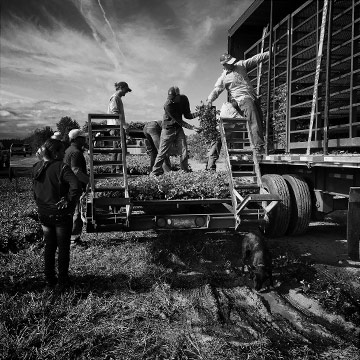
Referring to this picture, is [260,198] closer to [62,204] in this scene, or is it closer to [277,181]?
[277,181]

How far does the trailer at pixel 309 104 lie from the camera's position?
450 centimetres

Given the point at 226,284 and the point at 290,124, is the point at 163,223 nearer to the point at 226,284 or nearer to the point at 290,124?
the point at 226,284

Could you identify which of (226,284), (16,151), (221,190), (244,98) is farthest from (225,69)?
(16,151)

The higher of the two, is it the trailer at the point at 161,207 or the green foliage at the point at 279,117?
the green foliage at the point at 279,117

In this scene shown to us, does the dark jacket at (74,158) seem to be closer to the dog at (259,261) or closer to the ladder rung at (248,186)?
the ladder rung at (248,186)

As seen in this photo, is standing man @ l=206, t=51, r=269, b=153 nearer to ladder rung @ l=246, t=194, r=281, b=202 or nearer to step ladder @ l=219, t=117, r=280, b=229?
step ladder @ l=219, t=117, r=280, b=229

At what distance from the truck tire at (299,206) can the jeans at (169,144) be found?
2.07 meters

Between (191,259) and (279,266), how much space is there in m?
1.20

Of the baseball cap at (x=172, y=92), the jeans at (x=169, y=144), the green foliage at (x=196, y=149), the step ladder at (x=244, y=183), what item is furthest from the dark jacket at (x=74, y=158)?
the green foliage at (x=196, y=149)

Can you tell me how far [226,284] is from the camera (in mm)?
3912

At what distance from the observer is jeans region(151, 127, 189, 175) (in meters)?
5.93

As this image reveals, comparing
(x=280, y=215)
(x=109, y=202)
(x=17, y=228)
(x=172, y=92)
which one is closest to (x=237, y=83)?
(x=172, y=92)

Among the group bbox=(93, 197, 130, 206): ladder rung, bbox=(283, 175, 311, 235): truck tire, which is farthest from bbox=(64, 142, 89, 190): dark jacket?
bbox=(283, 175, 311, 235): truck tire

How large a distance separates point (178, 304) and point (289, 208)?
232cm
